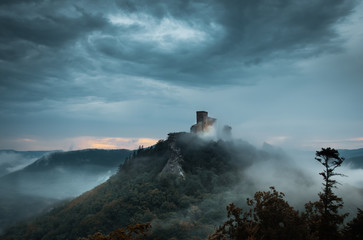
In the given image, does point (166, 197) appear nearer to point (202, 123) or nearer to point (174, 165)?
point (174, 165)

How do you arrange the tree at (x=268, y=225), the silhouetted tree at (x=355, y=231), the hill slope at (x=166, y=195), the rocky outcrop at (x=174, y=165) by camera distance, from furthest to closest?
the rocky outcrop at (x=174, y=165), the hill slope at (x=166, y=195), the silhouetted tree at (x=355, y=231), the tree at (x=268, y=225)

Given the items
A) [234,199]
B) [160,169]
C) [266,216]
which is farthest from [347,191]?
[266,216]

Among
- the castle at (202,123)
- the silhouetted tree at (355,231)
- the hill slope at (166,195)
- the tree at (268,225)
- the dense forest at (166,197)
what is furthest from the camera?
the castle at (202,123)

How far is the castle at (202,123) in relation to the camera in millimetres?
129275

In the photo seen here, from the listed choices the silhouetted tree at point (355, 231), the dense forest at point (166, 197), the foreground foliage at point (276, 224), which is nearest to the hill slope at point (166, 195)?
the dense forest at point (166, 197)

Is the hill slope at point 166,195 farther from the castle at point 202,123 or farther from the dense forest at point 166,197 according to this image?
the castle at point 202,123

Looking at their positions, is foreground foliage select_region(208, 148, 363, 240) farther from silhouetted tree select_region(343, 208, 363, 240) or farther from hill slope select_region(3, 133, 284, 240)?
hill slope select_region(3, 133, 284, 240)

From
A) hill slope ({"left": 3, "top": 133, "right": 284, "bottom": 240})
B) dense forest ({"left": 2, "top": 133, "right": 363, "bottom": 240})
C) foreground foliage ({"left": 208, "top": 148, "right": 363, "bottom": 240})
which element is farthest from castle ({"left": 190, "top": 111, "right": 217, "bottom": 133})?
foreground foliage ({"left": 208, "top": 148, "right": 363, "bottom": 240})

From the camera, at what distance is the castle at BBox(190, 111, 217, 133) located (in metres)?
129

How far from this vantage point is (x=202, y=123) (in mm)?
132750

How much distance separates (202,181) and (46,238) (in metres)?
79.2

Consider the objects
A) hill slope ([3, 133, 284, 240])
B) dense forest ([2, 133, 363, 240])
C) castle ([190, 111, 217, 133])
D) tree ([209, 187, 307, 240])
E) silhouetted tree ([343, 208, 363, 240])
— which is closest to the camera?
tree ([209, 187, 307, 240])

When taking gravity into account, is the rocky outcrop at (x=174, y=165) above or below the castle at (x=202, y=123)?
below

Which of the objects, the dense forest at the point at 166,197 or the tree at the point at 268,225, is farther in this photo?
the dense forest at the point at 166,197
